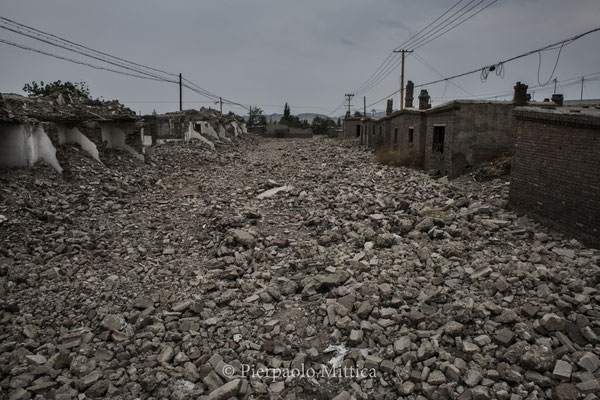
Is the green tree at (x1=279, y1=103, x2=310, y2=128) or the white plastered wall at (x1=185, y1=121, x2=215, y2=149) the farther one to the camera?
the green tree at (x1=279, y1=103, x2=310, y2=128)

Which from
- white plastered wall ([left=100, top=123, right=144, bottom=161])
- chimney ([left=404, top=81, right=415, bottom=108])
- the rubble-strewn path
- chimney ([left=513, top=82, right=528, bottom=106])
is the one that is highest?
chimney ([left=404, top=81, right=415, bottom=108])

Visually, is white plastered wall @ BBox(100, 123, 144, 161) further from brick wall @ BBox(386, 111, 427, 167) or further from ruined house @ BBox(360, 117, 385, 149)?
ruined house @ BBox(360, 117, 385, 149)

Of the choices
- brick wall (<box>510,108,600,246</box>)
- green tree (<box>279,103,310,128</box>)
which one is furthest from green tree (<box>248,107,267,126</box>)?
brick wall (<box>510,108,600,246</box>)

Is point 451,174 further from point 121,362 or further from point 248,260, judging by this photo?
point 121,362

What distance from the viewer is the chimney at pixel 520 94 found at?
12920mm

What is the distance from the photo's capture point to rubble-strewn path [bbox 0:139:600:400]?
433 cm

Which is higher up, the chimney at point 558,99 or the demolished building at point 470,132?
the chimney at point 558,99

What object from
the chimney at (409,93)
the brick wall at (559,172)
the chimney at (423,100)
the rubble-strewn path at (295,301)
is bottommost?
the rubble-strewn path at (295,301)

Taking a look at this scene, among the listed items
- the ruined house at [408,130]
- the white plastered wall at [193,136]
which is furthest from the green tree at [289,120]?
the ruined house at [408,130]

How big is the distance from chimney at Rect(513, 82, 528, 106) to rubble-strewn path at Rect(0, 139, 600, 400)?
168 inches

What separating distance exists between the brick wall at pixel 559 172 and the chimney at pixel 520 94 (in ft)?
16.7

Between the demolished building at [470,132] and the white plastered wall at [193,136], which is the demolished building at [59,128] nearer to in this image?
the white plastered wall at [193,136]

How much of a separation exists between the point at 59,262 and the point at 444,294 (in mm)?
7183

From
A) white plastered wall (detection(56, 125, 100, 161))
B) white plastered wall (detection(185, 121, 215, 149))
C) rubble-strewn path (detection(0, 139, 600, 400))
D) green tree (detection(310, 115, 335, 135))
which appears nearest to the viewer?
rubble-strewn path (detection(0, 139, 600, 400))
